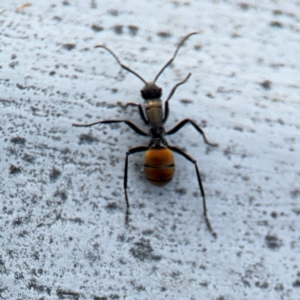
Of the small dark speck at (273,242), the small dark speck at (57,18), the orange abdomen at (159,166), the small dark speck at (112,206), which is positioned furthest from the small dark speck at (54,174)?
the small dark speck at (273,242)

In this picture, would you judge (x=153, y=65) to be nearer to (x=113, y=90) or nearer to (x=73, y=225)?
(x=113, y=90)

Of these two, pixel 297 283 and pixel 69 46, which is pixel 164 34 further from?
pixel 297 283

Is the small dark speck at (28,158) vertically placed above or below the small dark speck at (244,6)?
below

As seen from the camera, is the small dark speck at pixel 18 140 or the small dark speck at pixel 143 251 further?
the small dark speck at pixel 18 140

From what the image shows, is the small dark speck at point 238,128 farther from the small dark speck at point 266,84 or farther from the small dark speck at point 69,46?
the small dark speck at point 69,46

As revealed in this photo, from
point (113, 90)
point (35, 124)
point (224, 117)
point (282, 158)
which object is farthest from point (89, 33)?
point (282, 158)

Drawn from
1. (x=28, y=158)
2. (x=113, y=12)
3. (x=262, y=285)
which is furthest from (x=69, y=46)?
(x=262, y=285)
